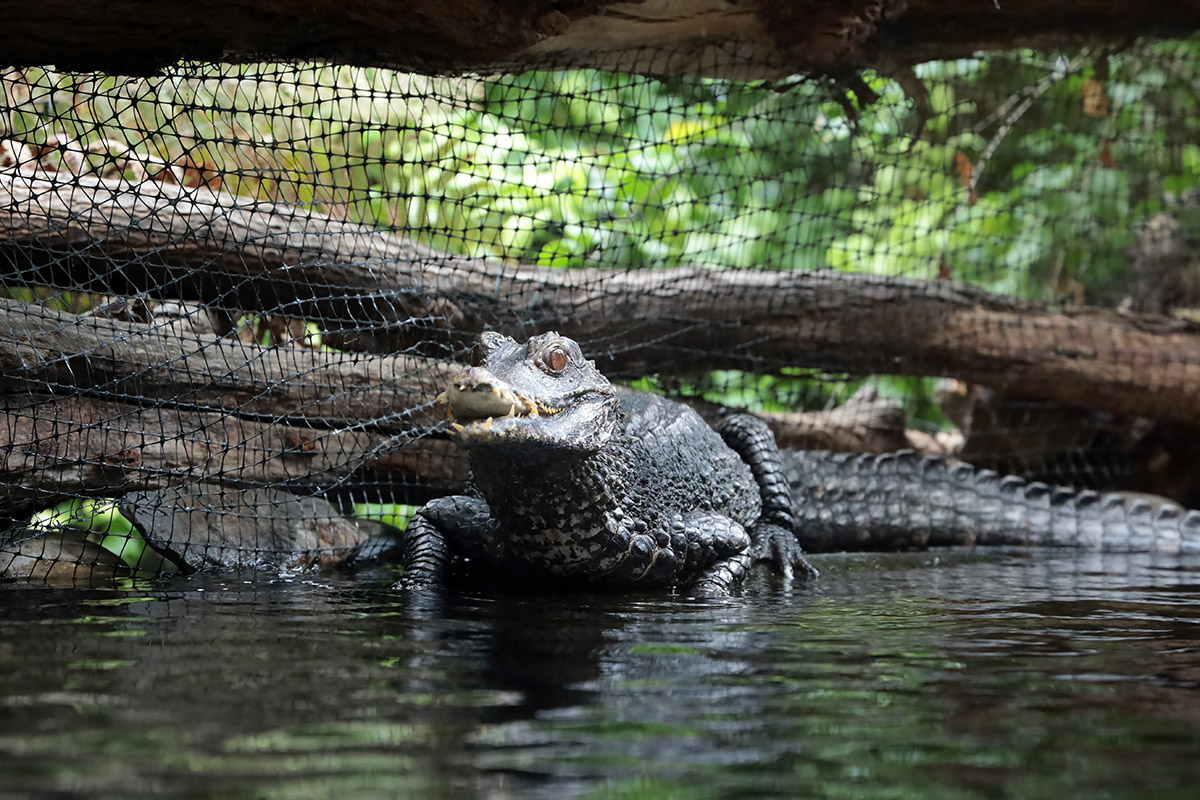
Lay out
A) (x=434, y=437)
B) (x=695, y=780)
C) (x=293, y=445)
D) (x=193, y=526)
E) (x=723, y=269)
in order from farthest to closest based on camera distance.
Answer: (x=723, y=269), (x=434, y=437), (x=293, y=445), (x=193, y=526), (x=695, y=780)

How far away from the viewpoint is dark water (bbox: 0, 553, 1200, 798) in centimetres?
147

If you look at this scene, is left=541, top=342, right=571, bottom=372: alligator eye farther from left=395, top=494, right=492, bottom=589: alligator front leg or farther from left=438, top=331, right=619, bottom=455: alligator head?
left=395, top=494, right=492, bottom=589: alligator front leg

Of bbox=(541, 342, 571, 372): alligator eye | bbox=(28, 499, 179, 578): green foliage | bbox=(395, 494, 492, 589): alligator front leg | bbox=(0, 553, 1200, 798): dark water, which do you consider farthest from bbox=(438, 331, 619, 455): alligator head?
bbox=(28, 499, 179, 578): green foliage

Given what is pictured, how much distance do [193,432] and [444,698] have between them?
2461 millimetres

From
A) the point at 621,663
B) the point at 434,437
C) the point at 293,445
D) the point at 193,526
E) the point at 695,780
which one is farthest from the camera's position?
the point at 434,437

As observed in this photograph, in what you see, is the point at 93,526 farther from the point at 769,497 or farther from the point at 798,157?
the point at 798,157

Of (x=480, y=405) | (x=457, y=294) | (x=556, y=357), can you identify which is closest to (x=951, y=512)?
(x=457, y=294)

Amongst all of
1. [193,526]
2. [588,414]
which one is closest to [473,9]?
[588,414]

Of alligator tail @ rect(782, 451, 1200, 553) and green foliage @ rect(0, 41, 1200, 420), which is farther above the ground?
green foliage @ rect(0, 41, 1200, 420)

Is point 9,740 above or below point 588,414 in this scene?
below

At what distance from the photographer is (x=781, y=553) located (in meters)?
4.41

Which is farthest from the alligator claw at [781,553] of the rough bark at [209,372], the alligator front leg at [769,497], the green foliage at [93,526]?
the green foliage at [93,526]

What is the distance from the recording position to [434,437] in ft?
16.1

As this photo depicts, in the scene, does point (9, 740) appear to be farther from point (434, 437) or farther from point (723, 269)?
point (723, 269)
